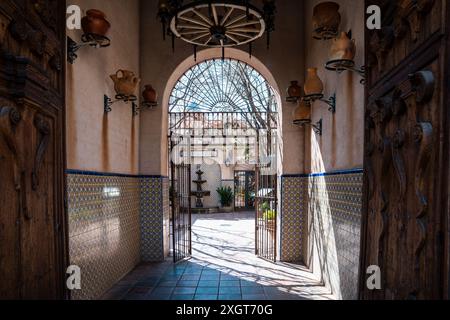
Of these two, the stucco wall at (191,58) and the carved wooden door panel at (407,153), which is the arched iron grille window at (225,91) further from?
the carved wooden door panel at (407,153)

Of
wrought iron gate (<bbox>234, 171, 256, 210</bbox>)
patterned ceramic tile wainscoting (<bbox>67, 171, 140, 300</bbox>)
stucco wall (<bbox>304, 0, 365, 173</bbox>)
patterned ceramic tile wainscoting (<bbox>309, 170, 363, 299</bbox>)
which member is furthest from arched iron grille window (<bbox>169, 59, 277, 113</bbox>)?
wrought iron gate (<bbox>234, 171, 256, 210</bbox>)

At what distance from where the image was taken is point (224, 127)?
1030 centimetres

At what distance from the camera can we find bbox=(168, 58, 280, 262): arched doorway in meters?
5.67

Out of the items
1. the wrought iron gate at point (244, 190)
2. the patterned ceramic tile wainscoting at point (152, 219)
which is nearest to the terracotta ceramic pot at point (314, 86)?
the patterned ceramic tile wainscoting at point (152, 219)

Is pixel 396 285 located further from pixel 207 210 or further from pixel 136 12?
pixel 207 210

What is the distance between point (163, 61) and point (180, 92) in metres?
2.47

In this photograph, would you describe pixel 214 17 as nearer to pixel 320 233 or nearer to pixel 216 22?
pixel 216 22

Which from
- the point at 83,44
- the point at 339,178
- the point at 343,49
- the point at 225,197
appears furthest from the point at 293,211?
the point at 225,197

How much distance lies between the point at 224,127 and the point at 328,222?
6.77m

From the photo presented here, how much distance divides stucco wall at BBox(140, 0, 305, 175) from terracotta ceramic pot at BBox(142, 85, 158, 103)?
264 mm

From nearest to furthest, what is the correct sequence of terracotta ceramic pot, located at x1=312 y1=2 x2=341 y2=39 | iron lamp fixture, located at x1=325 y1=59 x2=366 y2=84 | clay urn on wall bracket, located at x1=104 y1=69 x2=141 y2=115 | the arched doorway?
iron lamp fixture, located at x1=325 y1=59 x2=366 y2=84
terracotta ceramic pot, located at x1=312 y1=2 x2=341 y2=39
clay urn on wall bracket, located at x1=104 y1=69 x2=141 y2=115
the arched doorway

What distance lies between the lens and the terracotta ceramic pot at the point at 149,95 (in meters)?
5.04

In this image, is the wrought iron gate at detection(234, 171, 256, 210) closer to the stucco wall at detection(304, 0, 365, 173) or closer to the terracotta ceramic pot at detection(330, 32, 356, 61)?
the stucco wall at detection(304, 0, 365, 173)

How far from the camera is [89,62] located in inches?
138
